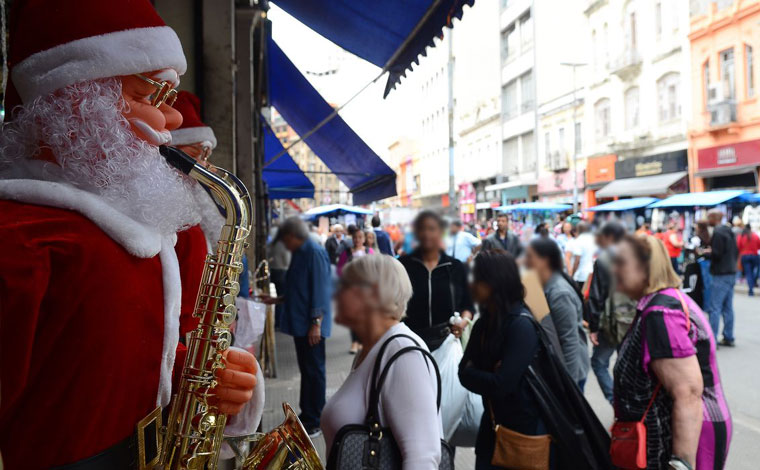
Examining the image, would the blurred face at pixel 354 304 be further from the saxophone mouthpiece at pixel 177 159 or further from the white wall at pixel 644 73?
the white wall at pixel 644 73

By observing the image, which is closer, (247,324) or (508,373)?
(508,373)

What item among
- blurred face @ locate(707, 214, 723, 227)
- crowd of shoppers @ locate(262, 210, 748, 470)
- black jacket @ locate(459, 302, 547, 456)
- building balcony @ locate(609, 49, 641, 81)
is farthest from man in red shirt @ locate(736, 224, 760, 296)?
black jacket @ locate(459, 302, 547, 456)

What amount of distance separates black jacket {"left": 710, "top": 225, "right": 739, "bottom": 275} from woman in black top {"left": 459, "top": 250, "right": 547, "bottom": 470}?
675 centimetres

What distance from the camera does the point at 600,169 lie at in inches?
989

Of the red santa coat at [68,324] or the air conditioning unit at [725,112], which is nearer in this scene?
the red santa coat at [68,324]

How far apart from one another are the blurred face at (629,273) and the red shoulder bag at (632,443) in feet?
0.57

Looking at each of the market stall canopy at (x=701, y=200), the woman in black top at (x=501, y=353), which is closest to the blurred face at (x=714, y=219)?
the market stall canopy at (x=701, y=200)

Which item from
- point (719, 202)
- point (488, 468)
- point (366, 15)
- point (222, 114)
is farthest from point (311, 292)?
point (719, 202)

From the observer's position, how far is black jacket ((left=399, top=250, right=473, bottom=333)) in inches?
154

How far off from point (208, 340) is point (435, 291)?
2642 mm

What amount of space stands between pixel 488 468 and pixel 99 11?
2500mm

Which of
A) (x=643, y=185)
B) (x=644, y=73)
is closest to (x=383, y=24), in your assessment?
(x=643, y=185)

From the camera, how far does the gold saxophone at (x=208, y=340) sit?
4.61 feet

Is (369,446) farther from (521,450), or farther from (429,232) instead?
(521,450)
